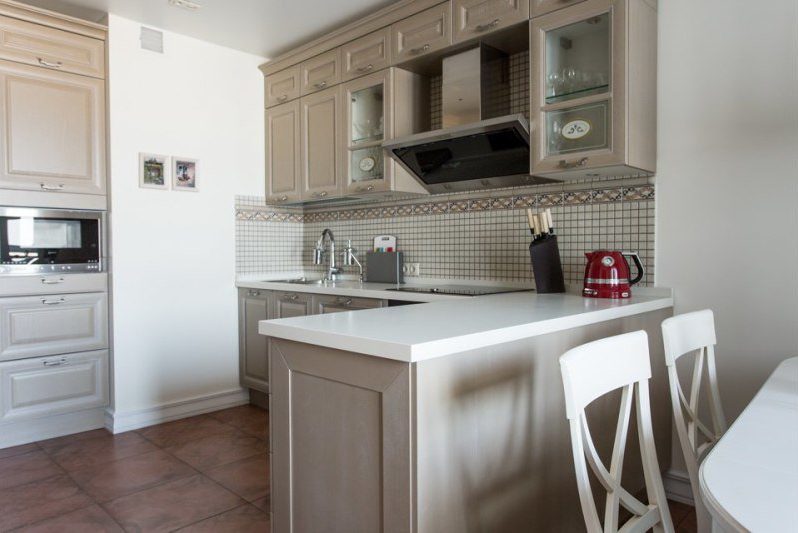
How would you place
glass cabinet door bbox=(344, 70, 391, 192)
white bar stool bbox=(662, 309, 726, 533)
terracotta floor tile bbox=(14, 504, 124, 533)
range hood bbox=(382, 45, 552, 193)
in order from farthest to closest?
glass cabinet door bbox=(344, 70, 391, 192) < range hood bbox=(382, 45, 552, 193) < terracotta floor tile bbox=(14, 504, 124, 533) < white bar stool bbox=(662, 309, 726, 533)

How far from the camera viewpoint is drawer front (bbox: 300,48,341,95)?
11.7 feet

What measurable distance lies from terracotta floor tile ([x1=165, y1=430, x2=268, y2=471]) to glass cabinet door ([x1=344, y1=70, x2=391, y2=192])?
166cm

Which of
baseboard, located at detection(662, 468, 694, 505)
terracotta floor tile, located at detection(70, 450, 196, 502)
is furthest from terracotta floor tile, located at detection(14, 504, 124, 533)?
baseboard, located at detection(662, 468, 694, 505)

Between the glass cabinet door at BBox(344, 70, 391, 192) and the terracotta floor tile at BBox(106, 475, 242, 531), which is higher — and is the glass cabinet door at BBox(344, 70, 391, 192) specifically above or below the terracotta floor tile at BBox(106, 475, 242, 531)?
above

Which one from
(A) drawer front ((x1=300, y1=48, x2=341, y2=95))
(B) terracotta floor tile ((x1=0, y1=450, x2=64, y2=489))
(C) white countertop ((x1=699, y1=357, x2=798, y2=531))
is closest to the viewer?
(C) white countertop ((x1=699, y1=357, x2=798, y2=531))

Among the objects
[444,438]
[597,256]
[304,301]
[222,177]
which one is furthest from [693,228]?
[222,177]

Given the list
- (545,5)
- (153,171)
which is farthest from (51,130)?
(545,5)

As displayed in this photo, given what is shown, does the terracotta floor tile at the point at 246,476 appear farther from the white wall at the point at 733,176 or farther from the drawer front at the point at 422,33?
the drawer front at the point at 422,33

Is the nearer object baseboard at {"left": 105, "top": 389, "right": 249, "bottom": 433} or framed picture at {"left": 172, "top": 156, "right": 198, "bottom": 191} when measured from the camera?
baseboard at {"left": 105, "top": 389, "right": 249, "bottom": 433}

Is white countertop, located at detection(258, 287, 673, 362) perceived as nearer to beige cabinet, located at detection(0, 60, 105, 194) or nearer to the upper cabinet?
the upper cabinet

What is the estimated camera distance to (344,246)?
13.5ft

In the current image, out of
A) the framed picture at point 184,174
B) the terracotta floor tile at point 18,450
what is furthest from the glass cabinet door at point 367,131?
the terracotta floor tile at point 18,450

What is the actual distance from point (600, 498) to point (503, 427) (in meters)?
0.78

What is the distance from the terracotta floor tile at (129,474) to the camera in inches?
100
